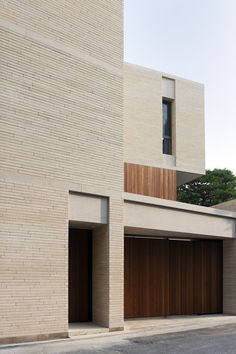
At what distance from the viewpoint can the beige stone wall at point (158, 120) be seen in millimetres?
19531

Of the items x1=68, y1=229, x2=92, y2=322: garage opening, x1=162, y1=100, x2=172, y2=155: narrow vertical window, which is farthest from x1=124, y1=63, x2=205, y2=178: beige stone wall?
x1=68, y1=229, x2=92, y2=322: garage opening

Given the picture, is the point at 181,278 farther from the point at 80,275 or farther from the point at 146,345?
the point at 146,345

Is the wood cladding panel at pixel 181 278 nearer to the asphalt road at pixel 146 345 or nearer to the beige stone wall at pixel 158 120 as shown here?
the beige stone wall at pixel 158 120

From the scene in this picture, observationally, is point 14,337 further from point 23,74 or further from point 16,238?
point 23,74

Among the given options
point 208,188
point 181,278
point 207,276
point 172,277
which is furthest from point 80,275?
point 208,188

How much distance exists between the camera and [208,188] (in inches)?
1642

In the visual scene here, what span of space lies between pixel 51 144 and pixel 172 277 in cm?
751

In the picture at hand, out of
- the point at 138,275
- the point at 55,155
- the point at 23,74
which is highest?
the point at 23,74

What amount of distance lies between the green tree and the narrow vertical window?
20224 mm

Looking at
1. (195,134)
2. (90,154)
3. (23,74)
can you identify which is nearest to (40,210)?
(90,154)

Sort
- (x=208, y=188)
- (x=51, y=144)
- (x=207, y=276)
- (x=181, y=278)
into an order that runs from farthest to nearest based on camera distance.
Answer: (x=208, y=188), (x=207, y=276), (x=181, y=278), (x=51, y=144)

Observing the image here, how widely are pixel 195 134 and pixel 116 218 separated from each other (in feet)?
27.1

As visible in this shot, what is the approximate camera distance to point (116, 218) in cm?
1466

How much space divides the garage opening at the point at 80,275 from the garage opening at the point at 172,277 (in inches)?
80.4
